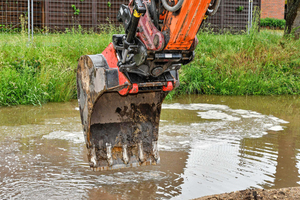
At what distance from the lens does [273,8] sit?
24.2 metres

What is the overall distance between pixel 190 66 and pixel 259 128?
3307mm

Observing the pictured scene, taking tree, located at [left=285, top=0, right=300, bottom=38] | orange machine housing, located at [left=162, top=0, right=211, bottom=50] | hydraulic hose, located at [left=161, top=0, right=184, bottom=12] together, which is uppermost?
tree, located at [left=285, top=0, right=300, bottom=38]

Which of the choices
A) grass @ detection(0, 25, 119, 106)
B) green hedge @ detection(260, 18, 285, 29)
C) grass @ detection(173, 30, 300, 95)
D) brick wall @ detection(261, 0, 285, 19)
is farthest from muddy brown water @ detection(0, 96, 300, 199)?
brick wall @ detection(261, 0, 285, 19)

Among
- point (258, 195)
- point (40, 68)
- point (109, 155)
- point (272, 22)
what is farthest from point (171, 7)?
point (272, 22)

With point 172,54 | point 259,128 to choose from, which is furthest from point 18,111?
point 172,54

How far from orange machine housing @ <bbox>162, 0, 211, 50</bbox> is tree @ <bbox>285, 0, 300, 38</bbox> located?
7.97 metres

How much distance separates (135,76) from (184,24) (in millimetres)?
687

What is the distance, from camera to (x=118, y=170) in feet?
11.8

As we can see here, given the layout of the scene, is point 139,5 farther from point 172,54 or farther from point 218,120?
point 218,120

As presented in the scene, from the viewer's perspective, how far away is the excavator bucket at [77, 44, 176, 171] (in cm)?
306

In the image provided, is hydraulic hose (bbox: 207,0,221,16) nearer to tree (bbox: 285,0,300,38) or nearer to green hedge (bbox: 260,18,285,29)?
tree (bbox: 285,0,300,38)

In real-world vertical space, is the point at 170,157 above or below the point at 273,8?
below

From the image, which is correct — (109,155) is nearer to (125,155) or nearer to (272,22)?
(125,155)

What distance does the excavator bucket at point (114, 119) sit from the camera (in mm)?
3061
